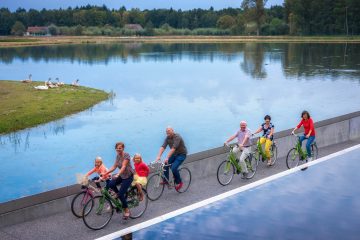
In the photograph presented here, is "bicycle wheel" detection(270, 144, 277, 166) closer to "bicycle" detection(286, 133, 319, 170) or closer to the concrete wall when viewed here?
"bicycle" detection(286, 133, 319, 170)

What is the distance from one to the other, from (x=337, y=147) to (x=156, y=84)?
3965 cm

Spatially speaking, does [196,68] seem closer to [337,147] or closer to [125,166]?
[337,147]

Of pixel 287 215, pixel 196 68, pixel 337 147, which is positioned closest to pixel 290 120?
pixel 337 147

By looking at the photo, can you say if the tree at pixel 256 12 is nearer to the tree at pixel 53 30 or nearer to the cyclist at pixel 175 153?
the tree at pixel 53 30

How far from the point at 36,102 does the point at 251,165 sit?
29.4 m

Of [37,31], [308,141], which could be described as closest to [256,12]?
[37,31]

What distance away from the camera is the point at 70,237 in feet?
35.1

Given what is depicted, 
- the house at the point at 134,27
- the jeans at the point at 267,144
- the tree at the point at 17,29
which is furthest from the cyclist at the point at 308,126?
the tree at the point at 17,29

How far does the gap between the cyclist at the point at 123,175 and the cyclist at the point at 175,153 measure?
1761 mm

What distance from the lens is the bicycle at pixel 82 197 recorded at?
11.0m

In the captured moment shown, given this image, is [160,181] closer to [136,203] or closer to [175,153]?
[175,153]

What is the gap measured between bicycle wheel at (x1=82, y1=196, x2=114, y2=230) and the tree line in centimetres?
12438

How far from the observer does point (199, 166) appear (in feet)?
48.3

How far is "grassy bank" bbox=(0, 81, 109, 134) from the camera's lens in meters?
33.7
